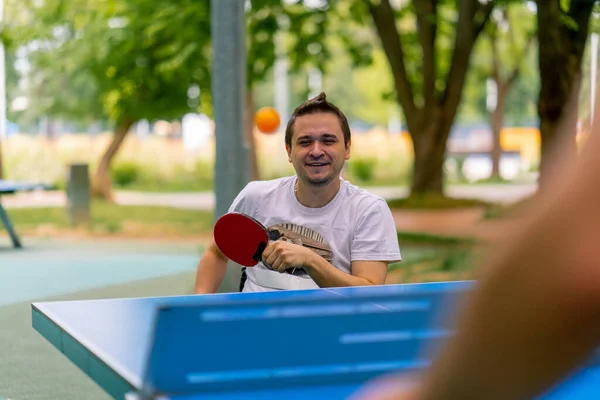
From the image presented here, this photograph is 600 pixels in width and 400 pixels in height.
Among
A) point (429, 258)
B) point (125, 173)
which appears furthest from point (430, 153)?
point (125, 173)

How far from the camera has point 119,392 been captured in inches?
72.4

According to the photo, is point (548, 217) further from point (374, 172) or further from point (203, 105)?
point (374, 172)

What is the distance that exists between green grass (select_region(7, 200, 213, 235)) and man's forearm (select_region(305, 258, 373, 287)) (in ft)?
35.8

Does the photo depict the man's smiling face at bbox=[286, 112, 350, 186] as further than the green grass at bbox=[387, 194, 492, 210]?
No

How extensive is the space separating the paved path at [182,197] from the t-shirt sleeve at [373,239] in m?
16.3

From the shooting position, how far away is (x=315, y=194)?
11.6 feet

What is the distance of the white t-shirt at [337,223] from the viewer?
3.51 meters

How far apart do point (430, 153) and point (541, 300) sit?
1614 centimetres

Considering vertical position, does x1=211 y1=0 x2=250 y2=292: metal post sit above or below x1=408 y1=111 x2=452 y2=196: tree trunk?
above

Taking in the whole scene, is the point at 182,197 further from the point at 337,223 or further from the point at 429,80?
the point at 337,223

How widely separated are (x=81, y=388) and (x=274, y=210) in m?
1.81

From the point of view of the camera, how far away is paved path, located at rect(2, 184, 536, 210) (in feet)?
69.4

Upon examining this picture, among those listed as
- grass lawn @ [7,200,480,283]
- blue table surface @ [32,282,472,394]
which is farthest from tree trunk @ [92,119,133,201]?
blue table surface @ [32,282,472,394]

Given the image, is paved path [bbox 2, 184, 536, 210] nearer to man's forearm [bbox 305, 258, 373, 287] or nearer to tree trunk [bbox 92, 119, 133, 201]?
tree trunk [bbox 92, 119, 133, 201]
